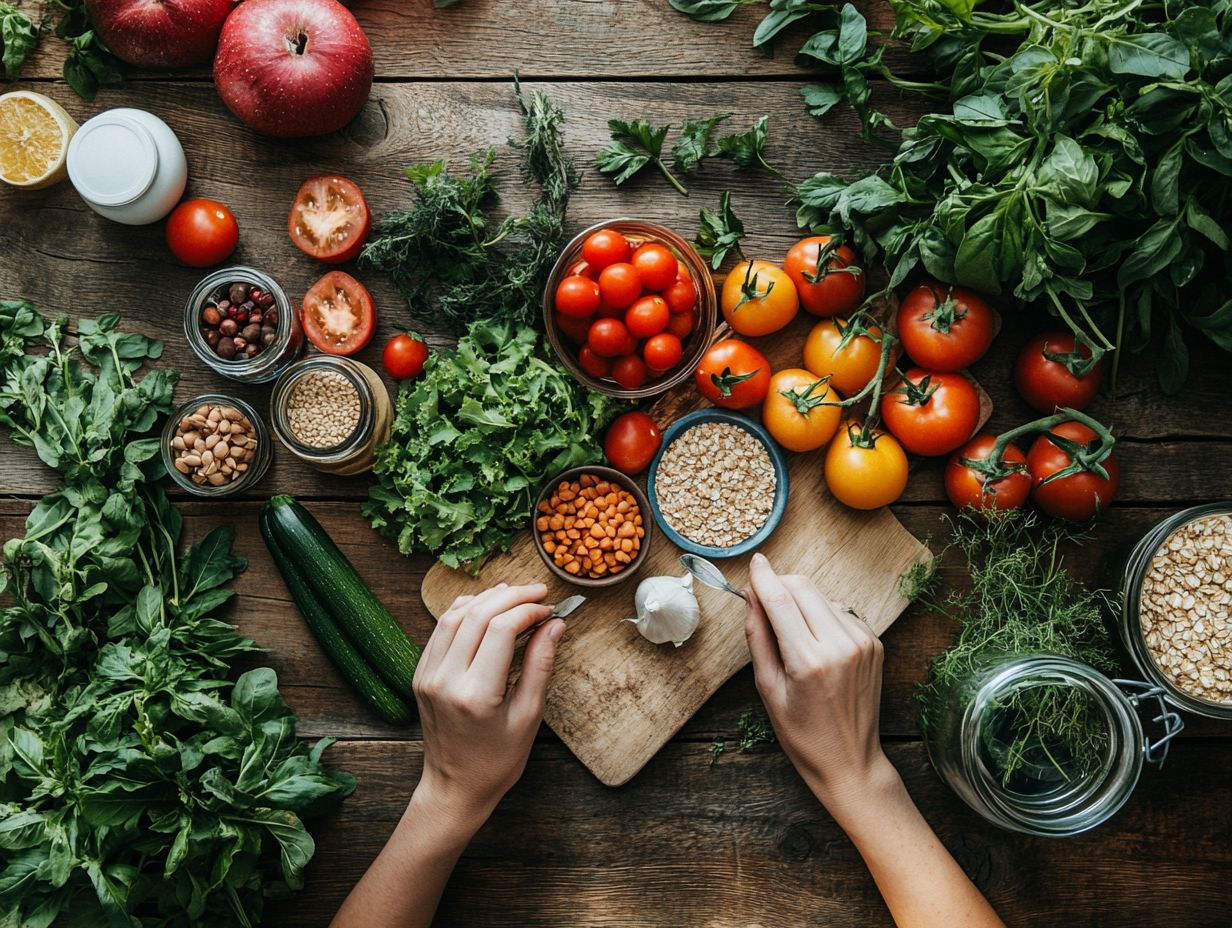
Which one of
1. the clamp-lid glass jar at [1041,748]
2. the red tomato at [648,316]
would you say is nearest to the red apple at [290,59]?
the red tomato at [648,316]

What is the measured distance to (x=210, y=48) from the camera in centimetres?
157

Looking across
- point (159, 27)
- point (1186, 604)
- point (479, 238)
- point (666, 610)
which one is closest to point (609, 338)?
point (479, 238)

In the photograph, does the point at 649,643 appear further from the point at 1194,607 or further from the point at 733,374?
the point at 1194,607

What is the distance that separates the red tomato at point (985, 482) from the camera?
149cm

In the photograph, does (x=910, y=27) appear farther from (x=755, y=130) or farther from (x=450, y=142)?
(x=450, y=142)

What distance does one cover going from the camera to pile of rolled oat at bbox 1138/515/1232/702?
145 cm

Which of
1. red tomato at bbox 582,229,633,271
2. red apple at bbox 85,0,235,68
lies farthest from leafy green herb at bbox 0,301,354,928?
red tomato at bbox 582,229,633,271

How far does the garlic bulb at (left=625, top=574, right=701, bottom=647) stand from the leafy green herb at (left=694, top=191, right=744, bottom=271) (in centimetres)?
58

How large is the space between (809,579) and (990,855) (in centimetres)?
64

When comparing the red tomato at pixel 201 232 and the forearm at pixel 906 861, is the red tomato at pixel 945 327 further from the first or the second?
the red tomato at pixel 201 232

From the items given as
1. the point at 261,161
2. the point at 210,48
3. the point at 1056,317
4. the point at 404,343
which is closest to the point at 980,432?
the point at 1056,317

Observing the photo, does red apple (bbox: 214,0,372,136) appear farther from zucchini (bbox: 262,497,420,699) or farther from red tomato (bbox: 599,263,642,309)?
zucchini (bbox: 262,497,420,699)

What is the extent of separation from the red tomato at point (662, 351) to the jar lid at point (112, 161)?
0.95 meters

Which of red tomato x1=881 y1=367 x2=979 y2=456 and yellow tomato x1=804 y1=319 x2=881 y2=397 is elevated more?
yellow tomato x1=804 y1=319 x2=881 y2=397
